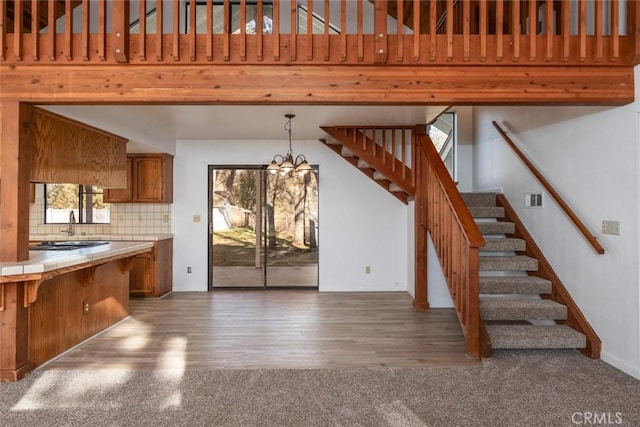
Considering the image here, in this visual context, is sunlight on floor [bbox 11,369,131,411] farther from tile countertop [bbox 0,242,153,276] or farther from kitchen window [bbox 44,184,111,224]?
kitchen window [bbox 44,184,111,224]

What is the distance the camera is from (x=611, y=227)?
3111 millimetres

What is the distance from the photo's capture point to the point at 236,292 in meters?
5.94

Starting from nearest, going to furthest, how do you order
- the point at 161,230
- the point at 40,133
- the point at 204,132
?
1. the point at 40,133
2. the point at 204,132
3. the point at 161,230

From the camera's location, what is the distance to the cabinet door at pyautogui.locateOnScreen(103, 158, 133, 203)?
5.78 metres

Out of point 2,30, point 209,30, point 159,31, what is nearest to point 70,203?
point 2,30

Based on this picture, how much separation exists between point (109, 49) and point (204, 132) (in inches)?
111

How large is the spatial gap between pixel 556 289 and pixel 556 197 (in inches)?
35.4

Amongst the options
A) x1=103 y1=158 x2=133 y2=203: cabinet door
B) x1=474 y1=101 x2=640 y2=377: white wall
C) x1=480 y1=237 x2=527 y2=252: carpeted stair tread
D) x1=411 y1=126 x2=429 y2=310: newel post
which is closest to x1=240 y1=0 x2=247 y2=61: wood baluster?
x1=411 y1=126 x2=429 y2=310: newel post

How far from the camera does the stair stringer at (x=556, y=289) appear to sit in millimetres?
3271

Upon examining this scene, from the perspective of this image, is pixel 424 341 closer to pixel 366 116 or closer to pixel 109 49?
pixel 366 116

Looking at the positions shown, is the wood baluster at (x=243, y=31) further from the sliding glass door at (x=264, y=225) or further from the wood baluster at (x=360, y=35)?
the sliding glass door at (x=264, y=225)

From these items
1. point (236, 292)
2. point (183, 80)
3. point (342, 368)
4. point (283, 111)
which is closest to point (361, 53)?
point (183, 80)

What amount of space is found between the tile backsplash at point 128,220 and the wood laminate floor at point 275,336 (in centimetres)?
129

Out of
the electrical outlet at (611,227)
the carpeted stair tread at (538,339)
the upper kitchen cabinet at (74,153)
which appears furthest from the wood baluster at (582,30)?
the upper kitchen cabinet at (74,153)
